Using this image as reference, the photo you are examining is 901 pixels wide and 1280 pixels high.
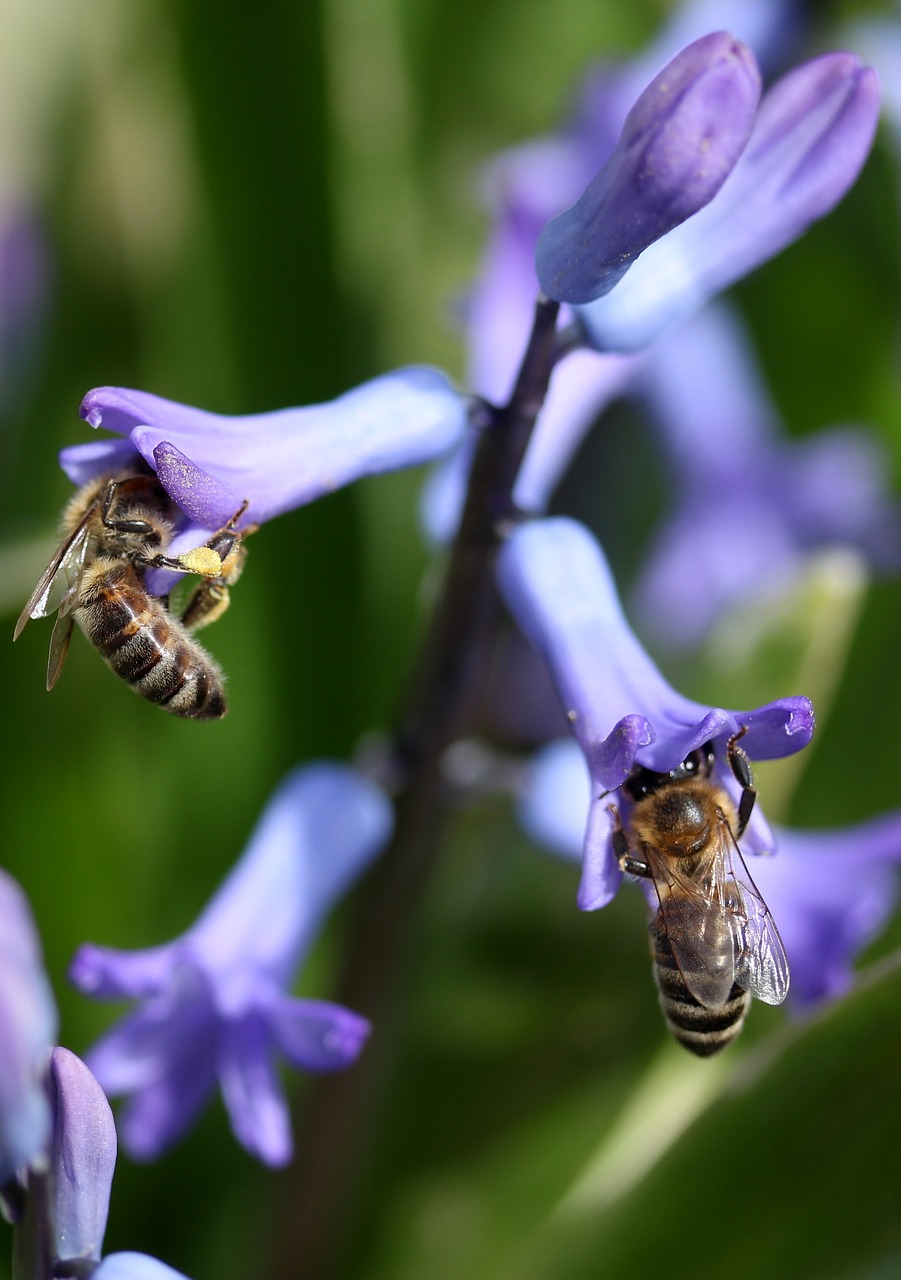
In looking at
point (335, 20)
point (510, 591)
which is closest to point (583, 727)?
point (510, 591)

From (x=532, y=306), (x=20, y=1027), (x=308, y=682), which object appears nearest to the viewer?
(x=20, y=1027)

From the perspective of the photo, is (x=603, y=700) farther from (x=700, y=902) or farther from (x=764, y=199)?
(x=764, y=199)

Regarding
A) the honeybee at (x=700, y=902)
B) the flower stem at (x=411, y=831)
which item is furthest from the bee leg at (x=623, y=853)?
the flower stem at (x=411, y=831)

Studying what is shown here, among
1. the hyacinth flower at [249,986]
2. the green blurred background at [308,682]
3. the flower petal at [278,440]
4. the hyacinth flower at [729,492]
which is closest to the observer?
the flower petal at [278,440]

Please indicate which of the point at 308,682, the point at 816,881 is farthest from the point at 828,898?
the point at 308,682

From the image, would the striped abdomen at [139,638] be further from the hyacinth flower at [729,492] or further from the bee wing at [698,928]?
the hyacinth flower at [729,492]
